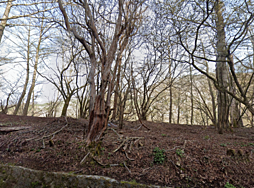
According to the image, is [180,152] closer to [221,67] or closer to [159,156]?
[159,156]

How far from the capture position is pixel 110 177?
2.15 m

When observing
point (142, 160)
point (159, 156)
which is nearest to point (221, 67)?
point (159, 156)

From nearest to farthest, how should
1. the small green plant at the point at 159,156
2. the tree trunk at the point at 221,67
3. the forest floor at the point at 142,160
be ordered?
the forest floor at the point at 142,160
the small green plant at the point at 159,156
the tree trunk at the point at 221,67

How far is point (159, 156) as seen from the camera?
240 cm

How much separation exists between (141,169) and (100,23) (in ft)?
15.7

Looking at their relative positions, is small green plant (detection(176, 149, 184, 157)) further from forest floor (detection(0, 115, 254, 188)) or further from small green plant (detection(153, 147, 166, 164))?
small green plant (detection(153, 147, 166, 164))

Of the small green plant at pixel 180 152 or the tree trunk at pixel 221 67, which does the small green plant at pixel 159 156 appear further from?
the tree trunk at pixel 221 67

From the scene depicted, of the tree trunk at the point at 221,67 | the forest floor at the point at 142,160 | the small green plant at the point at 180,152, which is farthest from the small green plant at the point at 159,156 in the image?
the tree trunk at the point at 221,67

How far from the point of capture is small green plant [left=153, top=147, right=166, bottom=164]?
93.0 inches

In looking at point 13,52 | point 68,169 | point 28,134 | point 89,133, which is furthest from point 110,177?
point 13,52

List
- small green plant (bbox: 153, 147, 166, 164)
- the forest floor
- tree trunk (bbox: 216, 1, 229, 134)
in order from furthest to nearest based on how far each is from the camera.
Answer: tree trunk (bbox: 216, 1, 229, 134)
small green plant (bbox: 153, 147, 166, 164)
the forest floor

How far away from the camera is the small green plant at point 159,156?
7.75 feet

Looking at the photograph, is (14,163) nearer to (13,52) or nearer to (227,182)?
(227,182)

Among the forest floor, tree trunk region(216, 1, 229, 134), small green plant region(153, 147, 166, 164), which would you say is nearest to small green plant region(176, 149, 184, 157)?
the forest floor
